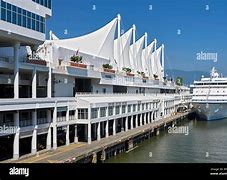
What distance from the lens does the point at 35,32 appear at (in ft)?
22.3

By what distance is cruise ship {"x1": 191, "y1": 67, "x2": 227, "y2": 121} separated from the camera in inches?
739

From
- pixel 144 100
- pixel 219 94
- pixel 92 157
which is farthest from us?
pixel 219 94

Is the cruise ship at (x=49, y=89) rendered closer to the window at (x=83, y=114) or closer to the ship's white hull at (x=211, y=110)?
the window at (x=83, y=114)

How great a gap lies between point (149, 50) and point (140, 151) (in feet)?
54.1

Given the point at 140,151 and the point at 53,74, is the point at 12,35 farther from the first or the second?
the point at 140,151

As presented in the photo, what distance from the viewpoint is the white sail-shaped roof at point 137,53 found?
2111 cm

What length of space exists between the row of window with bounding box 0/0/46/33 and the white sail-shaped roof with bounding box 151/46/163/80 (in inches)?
760

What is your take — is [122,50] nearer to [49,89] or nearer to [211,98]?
[211,98]

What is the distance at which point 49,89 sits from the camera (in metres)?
8.04

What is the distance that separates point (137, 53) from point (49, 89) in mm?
14335

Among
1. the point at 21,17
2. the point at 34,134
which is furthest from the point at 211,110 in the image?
the point at 21,17
